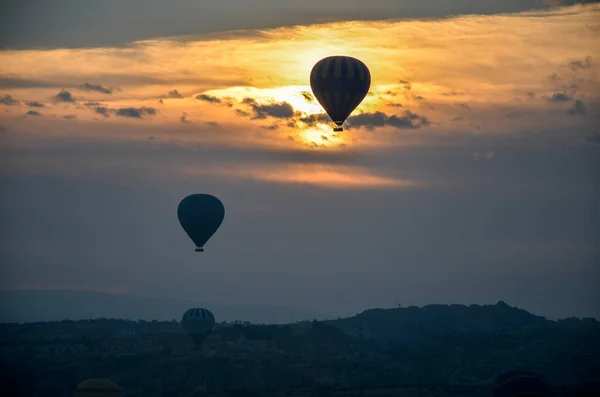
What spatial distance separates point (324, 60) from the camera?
115 metres

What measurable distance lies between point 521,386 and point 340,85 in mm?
35095

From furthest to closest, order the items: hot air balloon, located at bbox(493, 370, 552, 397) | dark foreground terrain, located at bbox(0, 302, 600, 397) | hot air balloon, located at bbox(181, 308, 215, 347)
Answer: hot air balloon, located at bbox(181, 308, 215, 347) < dark foreground terrain, located at bbox(0, 302, 600, 397) < hot air balloon, located at bbox(493, 370, 552, 397)

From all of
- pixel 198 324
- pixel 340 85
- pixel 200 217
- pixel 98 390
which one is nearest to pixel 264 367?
pixel 198 324

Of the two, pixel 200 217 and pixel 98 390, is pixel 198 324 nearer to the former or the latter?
pixel 200 217

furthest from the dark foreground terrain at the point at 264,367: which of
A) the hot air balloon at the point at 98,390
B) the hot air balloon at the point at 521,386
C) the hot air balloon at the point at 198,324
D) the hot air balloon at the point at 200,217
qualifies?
the hot air balloon at the point at 98,390

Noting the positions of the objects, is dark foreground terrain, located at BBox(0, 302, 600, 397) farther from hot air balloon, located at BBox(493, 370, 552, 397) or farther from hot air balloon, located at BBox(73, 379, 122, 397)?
hot air balloon, located at BBox(73, 379, 122, 397)

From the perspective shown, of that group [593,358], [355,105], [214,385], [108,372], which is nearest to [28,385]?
[108,372]

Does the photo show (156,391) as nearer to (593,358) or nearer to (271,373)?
(271,373)

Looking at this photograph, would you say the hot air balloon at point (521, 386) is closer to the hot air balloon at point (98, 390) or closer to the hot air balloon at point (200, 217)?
the hot air balloon at point (98, 390)

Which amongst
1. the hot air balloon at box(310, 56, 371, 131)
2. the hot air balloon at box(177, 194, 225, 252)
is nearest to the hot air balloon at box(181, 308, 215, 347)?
the hot air balloon at box(177, 194, 225, 252)

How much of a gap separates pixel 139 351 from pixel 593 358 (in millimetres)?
73607

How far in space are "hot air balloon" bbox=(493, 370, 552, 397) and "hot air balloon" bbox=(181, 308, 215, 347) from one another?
78.1 metres

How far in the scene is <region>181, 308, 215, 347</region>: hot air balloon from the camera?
188 metres

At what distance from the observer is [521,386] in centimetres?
11356
